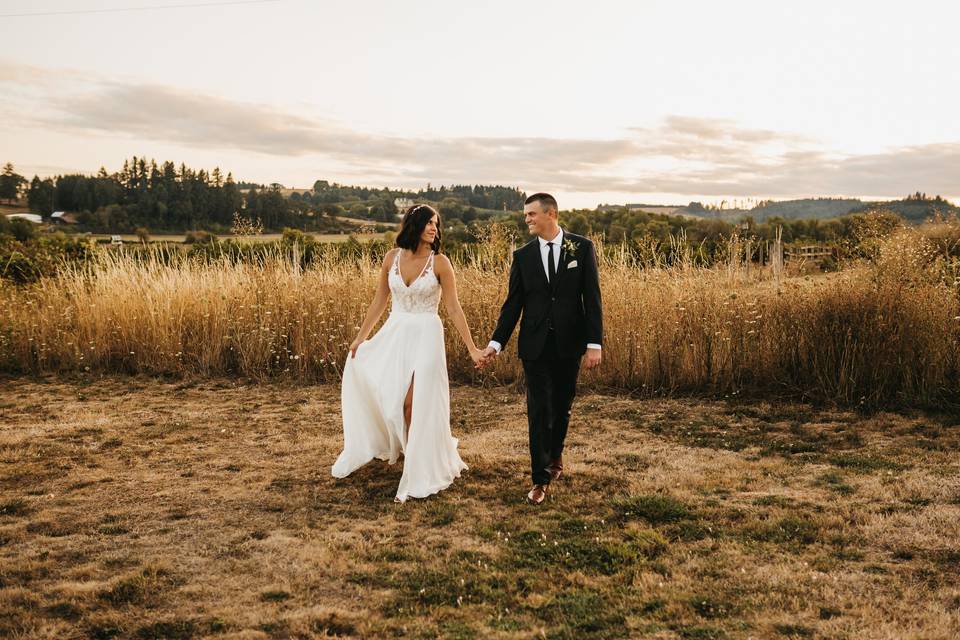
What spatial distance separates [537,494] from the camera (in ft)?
17.1

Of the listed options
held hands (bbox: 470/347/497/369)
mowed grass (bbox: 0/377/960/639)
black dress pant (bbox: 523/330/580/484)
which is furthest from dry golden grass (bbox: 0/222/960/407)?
held hands (bbox: 470/347/497/369)

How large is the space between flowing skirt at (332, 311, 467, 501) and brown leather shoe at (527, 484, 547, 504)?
0.68m

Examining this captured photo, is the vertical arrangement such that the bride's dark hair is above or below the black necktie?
above

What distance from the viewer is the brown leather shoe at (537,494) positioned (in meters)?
5.21

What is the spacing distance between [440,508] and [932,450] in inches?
172

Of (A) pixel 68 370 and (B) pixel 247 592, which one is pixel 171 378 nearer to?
(A) pixel 68 370

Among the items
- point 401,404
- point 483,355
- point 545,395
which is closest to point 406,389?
point 401,404

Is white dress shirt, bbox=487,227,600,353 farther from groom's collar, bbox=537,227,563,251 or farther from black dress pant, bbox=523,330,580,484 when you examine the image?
black dress pant, bbox=523,330,580,484

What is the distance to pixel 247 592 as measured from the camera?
12.8 feet

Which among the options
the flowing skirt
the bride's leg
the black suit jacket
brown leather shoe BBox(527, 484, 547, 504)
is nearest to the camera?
the black suit jacket

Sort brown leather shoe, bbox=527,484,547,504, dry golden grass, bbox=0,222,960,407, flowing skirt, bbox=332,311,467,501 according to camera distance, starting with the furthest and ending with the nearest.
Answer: dry golden grass, bbox=0,222,960,407
flowing skirt, bbox=332,311,467,501
brown leather shoe, bbox=527,484,547,504

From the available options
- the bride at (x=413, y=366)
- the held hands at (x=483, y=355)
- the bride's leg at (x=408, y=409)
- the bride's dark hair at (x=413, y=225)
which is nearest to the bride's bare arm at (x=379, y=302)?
the bride at (x=413, y=366)

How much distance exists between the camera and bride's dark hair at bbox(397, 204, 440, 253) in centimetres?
546

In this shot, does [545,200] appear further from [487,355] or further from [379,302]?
[379,302]
